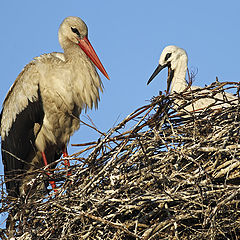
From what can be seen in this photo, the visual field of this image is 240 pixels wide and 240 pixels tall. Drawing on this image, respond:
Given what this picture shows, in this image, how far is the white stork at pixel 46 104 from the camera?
501 centimetres

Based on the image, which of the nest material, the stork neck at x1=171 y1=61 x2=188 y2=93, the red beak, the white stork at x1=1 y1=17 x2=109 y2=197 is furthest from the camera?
the stork neck at x1=171 y1=61 x2=188 y2=93

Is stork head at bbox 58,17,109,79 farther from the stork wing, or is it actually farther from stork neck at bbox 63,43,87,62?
the stork wing

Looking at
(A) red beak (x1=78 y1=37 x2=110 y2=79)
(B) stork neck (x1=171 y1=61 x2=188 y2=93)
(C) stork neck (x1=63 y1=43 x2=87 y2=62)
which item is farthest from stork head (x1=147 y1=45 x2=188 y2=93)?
(C) stork neck (x1=63 y1=43 x2=87 y2=62)

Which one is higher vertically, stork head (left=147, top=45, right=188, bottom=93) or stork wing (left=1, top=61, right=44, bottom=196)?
stork head (left=147, top=45, right=188, bottom=93)

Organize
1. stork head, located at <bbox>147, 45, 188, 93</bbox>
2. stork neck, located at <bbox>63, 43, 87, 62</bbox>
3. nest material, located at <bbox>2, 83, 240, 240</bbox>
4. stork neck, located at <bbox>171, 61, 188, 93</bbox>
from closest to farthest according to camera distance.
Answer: nest material, located at <bbox>2, 83, 240, 240</bbox> < stork neck, located at <bbox>63, 43, 87, 62</bbox> < stork neck, located at <bbox>171, 61, 188, 93</bbox> < stork head, located at <bbox>147, 45, 188, 93</bbox>

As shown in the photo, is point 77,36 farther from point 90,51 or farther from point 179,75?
point 179,75

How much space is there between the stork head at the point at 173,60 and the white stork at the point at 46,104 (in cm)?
106

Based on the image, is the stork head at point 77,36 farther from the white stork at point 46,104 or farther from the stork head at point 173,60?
the stork head at point 173,60

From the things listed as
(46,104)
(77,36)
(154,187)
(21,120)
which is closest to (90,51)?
(77,36)

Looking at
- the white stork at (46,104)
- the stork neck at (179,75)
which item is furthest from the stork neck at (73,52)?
the stork neck at (179,75)

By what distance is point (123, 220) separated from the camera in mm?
3621

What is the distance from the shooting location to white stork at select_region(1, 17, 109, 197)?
197 inches

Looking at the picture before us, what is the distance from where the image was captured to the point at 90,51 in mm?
5430

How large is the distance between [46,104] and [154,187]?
72.1 inches
